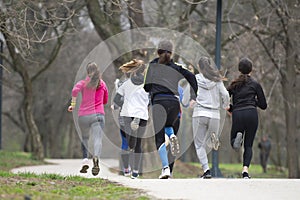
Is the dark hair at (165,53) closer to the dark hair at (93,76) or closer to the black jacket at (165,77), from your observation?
the black jacket at (165,77)

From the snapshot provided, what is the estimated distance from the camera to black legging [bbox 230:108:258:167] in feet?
36.5

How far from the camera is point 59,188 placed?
29.4 feet

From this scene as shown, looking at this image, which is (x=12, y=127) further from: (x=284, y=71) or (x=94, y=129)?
(x=94, y=129)

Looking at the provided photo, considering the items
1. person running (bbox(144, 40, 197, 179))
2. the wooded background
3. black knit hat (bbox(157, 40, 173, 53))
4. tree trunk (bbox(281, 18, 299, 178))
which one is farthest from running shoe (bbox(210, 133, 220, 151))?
tree trunk (bbox(281, 18, 299, 178))

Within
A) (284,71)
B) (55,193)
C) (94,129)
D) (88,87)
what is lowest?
(55,193)

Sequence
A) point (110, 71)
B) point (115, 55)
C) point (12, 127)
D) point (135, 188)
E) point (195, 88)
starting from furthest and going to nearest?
1. point (12, 127)
2. point (110, 71)
3. point (115, 55)
4. point (195, 88)
5. point (135, 188)

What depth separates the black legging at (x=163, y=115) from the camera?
10.7m

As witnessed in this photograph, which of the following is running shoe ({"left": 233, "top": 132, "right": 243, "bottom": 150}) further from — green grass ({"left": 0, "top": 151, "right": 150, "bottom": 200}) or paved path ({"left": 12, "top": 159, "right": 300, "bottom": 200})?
green grass ({"left": 0, "top": 151, "right": 150, "bottom": 200})

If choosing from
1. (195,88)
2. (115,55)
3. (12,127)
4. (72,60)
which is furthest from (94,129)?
(12,127)

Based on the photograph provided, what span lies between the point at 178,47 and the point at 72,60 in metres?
18.4

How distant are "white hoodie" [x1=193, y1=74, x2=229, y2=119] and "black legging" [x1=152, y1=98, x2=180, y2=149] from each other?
2.22ft

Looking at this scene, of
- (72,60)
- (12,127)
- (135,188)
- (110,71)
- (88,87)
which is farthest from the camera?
(12,127)

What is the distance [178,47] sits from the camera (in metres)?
22.7

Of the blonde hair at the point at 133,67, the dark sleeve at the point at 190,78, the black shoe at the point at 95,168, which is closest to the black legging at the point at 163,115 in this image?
the dark sleeve at the point at 190,78
